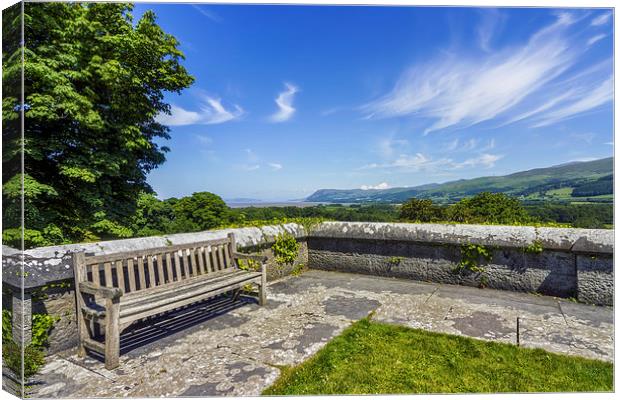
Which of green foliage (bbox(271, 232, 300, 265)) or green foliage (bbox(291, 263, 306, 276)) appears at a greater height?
green foliage (bbox(271, 232, 300, 265))

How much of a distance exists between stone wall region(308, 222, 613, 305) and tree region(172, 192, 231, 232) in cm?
3192

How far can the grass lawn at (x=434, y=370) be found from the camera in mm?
2645

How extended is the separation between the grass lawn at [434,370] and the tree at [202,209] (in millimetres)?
34973

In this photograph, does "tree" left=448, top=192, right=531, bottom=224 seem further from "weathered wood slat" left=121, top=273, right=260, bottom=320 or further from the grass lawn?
"weathered wood slat" left=121, top=273, right=260, bottom=320

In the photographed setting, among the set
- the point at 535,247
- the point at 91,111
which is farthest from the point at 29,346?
the point at 91,111

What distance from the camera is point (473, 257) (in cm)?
539

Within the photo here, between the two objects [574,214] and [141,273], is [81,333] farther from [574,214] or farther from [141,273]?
[574,214]

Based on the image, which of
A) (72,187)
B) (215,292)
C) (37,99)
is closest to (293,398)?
(215,292)

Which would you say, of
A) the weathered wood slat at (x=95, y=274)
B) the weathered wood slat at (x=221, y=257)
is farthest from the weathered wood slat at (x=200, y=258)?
the weathered wood slat at (x=95, y=274)

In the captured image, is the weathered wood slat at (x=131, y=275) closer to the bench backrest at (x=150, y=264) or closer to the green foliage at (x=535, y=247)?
the bench backrest at (x=150, y=264)

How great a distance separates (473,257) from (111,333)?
4.85m

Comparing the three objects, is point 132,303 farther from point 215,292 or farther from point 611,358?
point 611,358

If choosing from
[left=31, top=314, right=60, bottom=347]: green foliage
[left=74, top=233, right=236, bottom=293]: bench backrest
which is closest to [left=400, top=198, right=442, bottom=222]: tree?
[left=74, top=233, right=236, bottom=293]: bench backrest

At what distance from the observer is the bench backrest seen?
3.29 m
